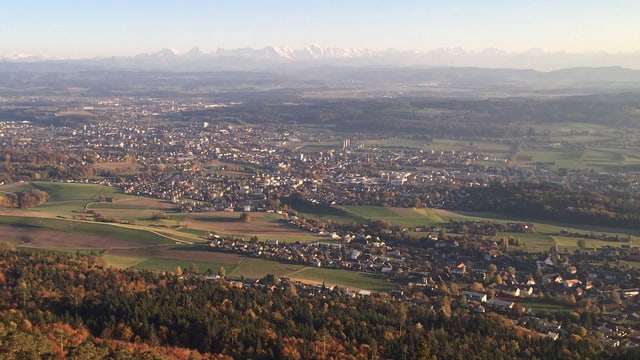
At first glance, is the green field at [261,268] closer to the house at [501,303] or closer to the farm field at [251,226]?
the farm field at [251,226]

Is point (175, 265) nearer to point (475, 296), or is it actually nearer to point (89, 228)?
point (89, 228)

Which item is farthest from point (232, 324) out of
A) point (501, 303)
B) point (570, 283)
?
point (570, 283)

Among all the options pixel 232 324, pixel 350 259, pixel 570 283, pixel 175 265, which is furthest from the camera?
pixel 350 259

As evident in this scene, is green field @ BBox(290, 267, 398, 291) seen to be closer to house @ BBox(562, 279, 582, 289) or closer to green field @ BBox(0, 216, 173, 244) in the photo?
house @ BBox(562, 279, 582, 289)

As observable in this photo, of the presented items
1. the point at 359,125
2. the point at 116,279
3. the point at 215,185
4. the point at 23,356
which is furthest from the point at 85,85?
the point at 23,356

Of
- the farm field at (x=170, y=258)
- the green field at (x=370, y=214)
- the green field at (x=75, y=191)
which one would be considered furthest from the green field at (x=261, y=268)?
the green field at (x=75, y=191)

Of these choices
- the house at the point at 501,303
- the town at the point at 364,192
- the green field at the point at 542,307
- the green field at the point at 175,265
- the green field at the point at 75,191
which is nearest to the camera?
the green field at the point at 542,307

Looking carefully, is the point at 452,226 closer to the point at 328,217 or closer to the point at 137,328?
the point at 328,217

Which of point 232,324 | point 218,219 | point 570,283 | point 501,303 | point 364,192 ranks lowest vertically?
point 218,219
